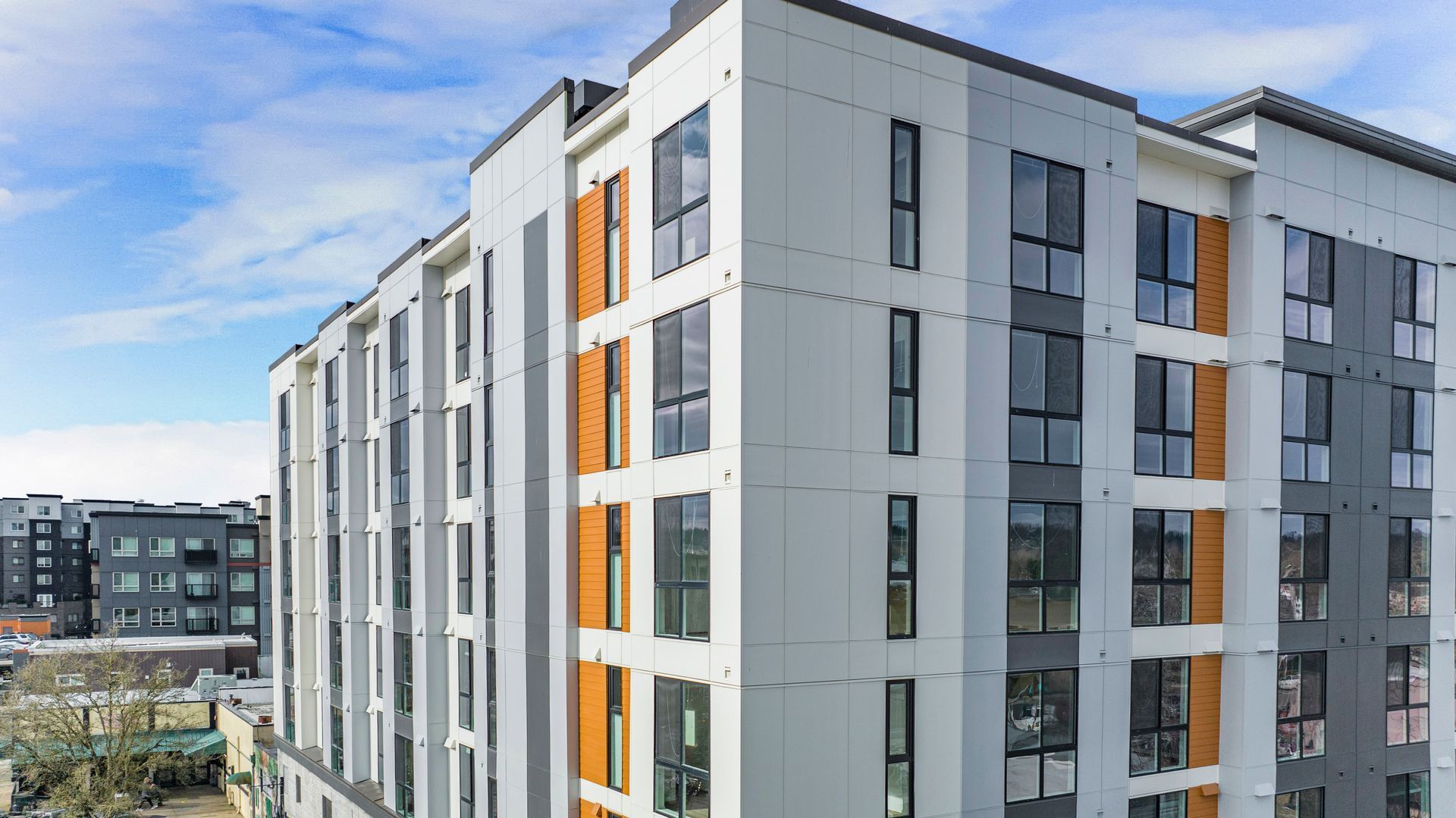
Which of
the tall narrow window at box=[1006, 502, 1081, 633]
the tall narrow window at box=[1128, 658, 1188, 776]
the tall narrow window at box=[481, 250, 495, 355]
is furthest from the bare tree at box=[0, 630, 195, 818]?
the tall narrow window at box=[1128, 658, 1188, 776]

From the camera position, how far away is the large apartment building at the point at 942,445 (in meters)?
11.2

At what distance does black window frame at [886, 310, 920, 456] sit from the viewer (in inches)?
469

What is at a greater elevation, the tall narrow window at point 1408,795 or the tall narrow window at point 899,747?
the tall narrow window at point 899,747

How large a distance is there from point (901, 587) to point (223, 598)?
6291cm

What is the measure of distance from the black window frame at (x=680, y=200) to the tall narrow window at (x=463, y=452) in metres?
8.79

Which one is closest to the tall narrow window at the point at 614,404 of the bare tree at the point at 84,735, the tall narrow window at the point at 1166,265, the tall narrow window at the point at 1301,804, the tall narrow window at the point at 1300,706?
the tall narrow window at the point at 1166,265

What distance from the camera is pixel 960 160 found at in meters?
12.5

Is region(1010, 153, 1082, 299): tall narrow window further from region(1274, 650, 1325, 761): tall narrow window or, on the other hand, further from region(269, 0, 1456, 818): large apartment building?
region(1274, 650, 1325, 761): tall narrow window

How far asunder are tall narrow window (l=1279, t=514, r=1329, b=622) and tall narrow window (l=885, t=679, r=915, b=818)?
715cm

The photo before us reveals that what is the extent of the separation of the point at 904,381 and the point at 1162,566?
562cm

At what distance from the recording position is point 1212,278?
50.4 feet

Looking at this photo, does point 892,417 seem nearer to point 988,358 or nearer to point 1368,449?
point 988,358

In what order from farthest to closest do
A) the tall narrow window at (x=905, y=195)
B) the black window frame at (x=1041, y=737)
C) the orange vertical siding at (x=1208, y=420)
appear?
1. the orange vertical siding at (x=1208, y=420)
2. the black window frame at (x=1041, y=737)
3. the tall narrow window at (x=905, y=195)

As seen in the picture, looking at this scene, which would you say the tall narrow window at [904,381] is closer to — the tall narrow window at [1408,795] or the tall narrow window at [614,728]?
the tall narrow window at [614,728]
